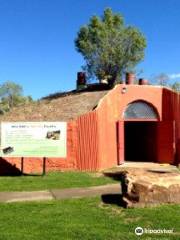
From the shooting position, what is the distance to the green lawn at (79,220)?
26.8ft

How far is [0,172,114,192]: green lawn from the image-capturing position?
46.0 ft

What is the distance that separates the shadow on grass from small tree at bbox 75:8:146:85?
2323 cm

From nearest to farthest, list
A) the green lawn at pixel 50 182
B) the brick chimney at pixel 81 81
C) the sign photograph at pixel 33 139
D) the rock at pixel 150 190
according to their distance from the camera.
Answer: the rock at pixel 150 190 → the green lawn at pixel 50 182 → the sign photograph at pixel 33 139 → the brick chimney at pixel 81 81

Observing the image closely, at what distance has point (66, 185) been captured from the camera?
566 inches

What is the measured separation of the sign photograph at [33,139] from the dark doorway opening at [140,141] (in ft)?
33.2

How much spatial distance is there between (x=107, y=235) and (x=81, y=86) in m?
24.0

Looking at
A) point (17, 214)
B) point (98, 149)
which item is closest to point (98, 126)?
point (98, 149)

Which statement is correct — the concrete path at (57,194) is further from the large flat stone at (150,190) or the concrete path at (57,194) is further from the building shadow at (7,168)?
the building shadow at (7,168)

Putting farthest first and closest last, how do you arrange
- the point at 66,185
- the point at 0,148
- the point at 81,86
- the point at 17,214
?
1. the point at 81,86
2. the point at 0,148
3. the point at 66,185
4. the point at 17,214

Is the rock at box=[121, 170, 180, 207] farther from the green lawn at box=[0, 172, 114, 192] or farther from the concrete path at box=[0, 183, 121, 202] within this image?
the green lawn at box=[0, 172, 114, 192]

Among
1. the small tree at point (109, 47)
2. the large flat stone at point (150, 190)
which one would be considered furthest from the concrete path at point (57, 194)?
the small tree at point (109, 47)

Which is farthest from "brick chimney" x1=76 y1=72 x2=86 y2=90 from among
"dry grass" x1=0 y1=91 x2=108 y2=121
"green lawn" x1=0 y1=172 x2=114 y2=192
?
"green lawn" x1=0 y1=172 x2=114 y2=192

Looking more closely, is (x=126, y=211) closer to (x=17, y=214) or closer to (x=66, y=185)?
(x=17, y=214)

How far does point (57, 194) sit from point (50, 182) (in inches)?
104
